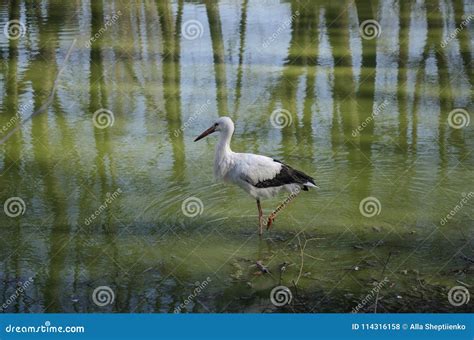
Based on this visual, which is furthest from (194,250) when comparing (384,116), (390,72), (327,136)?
(390,72)

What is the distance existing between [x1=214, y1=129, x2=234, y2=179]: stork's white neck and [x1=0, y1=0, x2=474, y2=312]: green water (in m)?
0.57

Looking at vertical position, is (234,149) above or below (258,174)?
below

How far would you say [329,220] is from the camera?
31.8 ft

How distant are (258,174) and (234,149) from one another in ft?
7.98

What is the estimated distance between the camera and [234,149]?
11867 mm

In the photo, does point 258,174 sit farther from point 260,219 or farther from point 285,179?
point 260,219

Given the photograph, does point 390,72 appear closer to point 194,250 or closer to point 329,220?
point 329,220

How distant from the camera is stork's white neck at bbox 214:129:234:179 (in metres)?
9.67

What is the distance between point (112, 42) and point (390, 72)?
19.0ft

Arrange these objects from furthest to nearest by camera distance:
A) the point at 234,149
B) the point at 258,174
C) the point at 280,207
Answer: the point at 234,149, the point at 280,207, the point at 258,174

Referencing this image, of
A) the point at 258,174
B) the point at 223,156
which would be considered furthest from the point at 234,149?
the point at 258,174

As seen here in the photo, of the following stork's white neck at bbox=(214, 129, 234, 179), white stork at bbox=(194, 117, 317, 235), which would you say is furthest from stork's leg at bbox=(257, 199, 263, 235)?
stork's white neck at bbox=(214, 129, 234, 179)

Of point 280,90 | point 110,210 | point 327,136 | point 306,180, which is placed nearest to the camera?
point 306,180

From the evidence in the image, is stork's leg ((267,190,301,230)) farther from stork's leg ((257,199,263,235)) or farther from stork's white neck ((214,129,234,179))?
stork's white neck ((214,129,234,179))
